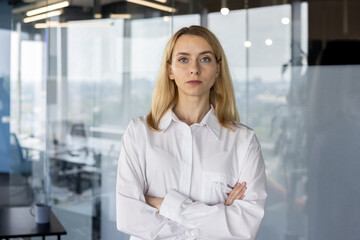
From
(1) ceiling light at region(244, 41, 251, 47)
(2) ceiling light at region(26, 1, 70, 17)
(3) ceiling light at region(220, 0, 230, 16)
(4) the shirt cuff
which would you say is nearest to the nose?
(4) the shirt cuff

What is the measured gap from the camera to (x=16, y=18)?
15.5 feet

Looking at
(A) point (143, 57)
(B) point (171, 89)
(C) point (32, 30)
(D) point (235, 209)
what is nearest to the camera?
(D) point (235, 209)

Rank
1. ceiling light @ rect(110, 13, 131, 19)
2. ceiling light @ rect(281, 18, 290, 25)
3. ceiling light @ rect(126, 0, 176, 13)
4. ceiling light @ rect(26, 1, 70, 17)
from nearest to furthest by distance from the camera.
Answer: ceiling light @ rect(281, 18, 290, 25) < ceiling light @ rect(126, 0, 176, 13) < ceiling light @ rect(110, 13, 131, 19) < ceiling light @ rect(26, 1, 70, 17)

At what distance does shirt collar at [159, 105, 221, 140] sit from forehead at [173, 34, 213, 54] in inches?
9.3

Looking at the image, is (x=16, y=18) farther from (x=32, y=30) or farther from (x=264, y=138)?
(x=264, y=138)

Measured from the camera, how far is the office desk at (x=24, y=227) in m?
2.82

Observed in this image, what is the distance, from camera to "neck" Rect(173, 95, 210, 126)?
6.05 feet

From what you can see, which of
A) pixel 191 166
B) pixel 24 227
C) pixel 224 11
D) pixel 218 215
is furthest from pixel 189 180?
pixel 224 11

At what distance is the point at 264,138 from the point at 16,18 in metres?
2.80

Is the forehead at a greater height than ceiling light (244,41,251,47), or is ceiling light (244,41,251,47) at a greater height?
ceiling light (244,41,251,47)

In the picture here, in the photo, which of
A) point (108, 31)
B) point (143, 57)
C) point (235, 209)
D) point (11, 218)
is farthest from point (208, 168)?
point (108, 31)

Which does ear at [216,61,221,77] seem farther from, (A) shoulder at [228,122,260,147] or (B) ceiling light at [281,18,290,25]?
(B) ceiling light at [281,18,290,25]

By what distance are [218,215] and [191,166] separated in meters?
0.20

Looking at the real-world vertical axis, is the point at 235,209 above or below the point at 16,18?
Result: below
